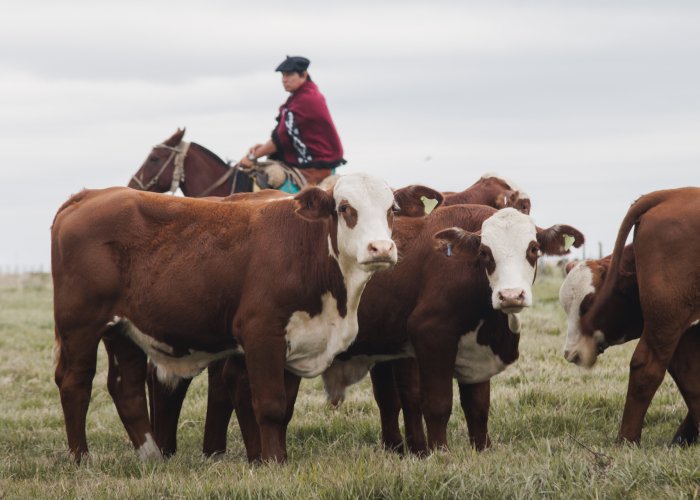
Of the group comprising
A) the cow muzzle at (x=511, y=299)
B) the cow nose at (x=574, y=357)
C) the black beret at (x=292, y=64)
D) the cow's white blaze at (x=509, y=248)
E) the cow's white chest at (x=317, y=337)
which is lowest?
the cow nose at (x=574, y=357)

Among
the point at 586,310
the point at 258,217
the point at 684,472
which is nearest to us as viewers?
the point at 684,472

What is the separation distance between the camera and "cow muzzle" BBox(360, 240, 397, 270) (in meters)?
6.36

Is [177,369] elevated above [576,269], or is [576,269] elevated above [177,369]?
[576,269]

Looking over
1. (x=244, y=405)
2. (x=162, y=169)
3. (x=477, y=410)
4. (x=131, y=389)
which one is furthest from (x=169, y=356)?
(x=162, y=169)

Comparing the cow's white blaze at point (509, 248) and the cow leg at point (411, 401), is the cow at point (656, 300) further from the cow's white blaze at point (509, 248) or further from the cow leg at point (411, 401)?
the cow leg at point (411, 401)

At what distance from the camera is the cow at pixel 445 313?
723 cm

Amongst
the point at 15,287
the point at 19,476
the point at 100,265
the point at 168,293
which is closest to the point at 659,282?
the point at 168,293

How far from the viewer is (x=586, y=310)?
8188 millimetres

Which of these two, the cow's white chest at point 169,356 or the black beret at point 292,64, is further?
the black beret at point 292,64

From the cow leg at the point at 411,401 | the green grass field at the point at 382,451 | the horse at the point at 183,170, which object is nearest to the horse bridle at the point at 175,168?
the horse at the point at 183,170

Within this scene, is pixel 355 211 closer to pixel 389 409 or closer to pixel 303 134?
pixel 389 409

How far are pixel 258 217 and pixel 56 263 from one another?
1.53 m

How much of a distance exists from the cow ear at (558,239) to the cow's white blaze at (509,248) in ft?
0.65

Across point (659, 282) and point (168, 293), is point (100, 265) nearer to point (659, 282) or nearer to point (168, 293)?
point (168, 293)
